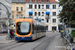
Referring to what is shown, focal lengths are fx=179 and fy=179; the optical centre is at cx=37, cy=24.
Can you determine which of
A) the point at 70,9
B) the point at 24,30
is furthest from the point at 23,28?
the point at 70,9

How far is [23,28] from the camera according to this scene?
23.1m

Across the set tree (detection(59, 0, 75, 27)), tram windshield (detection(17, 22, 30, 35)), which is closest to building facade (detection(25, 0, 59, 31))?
tram windshield (detection(17, 22, 30, 35))

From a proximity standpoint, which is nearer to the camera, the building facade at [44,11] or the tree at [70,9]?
the tree at [70,9]

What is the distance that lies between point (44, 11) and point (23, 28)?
61.0 m

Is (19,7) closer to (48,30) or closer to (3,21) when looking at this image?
(48,30)

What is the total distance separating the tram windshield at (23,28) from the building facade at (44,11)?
196ft

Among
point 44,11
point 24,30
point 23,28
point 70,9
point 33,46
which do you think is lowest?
point 33,46

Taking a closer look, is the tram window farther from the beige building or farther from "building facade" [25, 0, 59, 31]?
the beige building

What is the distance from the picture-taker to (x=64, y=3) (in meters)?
22.6

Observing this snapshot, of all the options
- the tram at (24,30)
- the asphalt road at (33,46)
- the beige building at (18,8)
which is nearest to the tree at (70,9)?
the asphalt road at (33,46)

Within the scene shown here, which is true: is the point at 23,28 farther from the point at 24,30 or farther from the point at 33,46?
the point at 33,46

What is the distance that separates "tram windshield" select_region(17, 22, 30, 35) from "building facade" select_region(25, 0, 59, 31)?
59713mm

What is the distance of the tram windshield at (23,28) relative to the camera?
23.0 m

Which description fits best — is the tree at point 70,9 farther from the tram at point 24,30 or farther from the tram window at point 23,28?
the tram window at point 23,28
